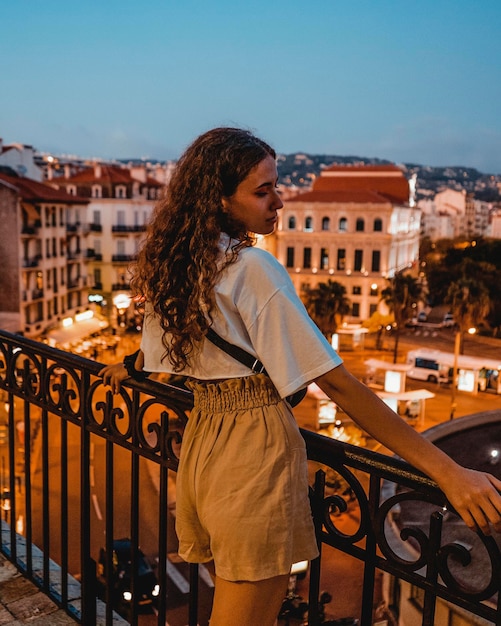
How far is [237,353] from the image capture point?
1.95m

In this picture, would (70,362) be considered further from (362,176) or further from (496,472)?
(362,176)

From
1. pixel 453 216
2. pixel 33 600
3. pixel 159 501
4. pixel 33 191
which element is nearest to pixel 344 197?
pixel 33 191

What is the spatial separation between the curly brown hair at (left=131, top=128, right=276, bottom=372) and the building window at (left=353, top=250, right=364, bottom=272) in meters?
60.4

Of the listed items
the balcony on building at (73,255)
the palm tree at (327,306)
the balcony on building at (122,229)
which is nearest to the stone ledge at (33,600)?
the palm tree at (327,306)

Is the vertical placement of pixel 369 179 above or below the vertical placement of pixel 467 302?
above

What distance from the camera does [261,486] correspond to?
190 cm

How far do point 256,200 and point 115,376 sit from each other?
1.31m

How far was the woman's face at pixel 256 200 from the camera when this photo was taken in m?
2.06

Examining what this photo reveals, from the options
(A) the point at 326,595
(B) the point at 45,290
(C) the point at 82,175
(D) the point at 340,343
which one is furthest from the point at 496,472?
(C) the point at 82,175

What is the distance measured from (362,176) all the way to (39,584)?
75.4m

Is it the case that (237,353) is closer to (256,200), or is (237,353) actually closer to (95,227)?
(256,200)

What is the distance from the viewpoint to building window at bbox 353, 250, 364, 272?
61531mm

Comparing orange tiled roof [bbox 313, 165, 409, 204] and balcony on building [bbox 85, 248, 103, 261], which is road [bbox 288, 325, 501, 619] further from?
orange tiled roof [bbox 313, 165, 409, 204]

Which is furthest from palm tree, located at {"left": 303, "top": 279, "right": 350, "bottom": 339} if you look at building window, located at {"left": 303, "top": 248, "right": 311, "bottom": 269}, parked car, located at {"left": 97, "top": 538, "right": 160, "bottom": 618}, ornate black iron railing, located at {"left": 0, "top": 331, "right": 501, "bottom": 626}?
ornate black iron railing, located at {"left": 0, "top": 331, "right": 501, "bottom": 626}
